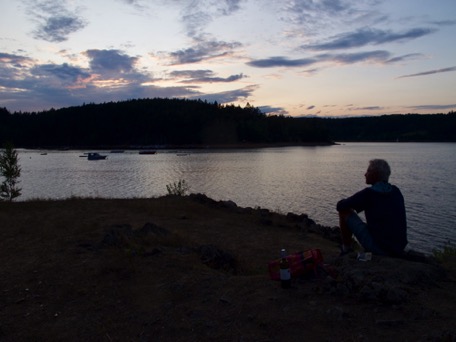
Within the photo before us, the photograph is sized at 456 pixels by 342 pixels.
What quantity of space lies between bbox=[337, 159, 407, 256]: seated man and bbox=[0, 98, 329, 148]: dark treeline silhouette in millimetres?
148778

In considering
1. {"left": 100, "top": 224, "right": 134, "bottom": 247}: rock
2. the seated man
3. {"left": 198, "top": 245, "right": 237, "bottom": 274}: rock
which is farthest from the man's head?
{"left": 100, "top": 224, "right": 134, "bottom": 247}: rock

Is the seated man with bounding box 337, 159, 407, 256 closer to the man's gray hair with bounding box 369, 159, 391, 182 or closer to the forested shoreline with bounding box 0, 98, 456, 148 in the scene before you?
the man's gray hair with bounding box 369, 159, 391, 182

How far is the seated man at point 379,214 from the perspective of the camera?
20.6 feet

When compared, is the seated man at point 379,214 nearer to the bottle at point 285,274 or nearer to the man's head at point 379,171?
the man's head at point 379,171

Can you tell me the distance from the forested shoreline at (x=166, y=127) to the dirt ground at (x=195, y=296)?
482ft

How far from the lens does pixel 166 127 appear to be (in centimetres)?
16162

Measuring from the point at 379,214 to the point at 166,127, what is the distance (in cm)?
15849

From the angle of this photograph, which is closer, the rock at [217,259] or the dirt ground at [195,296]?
the dirt ground at [195,296]

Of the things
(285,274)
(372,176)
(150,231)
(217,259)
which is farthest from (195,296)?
(150,231)

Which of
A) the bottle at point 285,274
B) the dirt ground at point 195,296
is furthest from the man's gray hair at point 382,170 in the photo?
the bottle at point 285,274

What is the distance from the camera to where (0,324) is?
18.6 feet

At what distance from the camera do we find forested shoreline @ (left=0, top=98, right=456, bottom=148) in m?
158

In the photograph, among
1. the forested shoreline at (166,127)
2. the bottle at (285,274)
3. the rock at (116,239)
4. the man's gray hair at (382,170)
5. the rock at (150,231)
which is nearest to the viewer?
the bottle at (285,274)

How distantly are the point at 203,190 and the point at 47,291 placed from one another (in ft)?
94.2
